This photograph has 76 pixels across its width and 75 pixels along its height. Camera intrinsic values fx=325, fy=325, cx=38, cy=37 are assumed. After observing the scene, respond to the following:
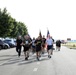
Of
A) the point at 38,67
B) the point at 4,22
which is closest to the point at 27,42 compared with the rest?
the point at 38,67

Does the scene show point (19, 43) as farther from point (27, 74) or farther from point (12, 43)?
point (12, 43)

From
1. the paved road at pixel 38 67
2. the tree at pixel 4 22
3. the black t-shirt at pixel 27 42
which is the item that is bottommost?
the paved road at pixel 38 67

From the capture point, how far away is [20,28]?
124188 millimetres

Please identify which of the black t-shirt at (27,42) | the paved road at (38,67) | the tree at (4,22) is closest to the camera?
the paved road at (38,67)

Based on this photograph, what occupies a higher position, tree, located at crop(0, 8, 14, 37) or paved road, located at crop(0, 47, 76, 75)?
tree, located at crop(0, 8, 14, 37)

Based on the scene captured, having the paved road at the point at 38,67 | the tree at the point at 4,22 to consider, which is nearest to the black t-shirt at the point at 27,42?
the paved road at the point at 38,67

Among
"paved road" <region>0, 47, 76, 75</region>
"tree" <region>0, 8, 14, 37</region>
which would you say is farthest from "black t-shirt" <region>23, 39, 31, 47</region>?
"tree" <region>0, 8, 14, 37</region>

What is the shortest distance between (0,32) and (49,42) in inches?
1773

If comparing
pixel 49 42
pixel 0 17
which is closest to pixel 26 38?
pixel 49 42

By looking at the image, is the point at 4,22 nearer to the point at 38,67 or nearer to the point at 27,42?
the point at 27,42

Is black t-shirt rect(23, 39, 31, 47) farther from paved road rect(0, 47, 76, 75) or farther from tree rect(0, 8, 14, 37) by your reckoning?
tree rect(0, 8, 14, 37)

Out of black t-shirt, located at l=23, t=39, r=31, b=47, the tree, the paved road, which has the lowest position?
the paved road

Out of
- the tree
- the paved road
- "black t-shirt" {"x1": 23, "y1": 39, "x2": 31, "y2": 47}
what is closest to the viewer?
the paved road

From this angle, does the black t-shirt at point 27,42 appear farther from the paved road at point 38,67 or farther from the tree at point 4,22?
the tree at point 4,22
